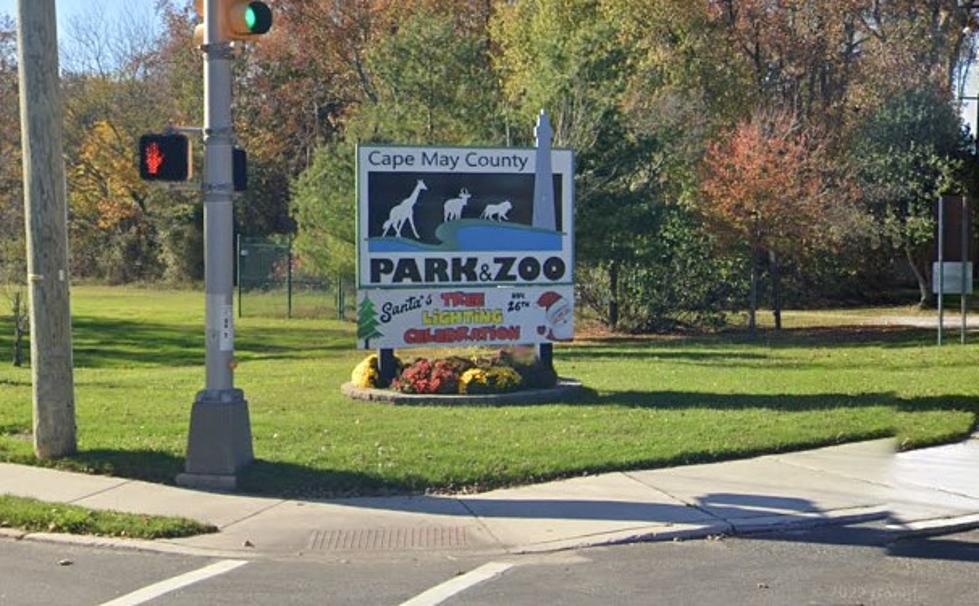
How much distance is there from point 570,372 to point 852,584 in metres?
11.5

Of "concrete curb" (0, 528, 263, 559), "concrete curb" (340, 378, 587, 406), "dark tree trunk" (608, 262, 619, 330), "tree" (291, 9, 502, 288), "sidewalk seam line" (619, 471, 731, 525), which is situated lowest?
"concrete curb" (0, 528, 263, 559)

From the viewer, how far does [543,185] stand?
15484 mm

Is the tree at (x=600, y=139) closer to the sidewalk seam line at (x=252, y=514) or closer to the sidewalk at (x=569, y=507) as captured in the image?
the sidewalk at (x=569, y=507)

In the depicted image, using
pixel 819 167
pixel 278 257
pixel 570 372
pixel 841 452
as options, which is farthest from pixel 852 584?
pixel 278 257

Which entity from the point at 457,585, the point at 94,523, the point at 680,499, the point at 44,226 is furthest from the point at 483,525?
the point at 44,226

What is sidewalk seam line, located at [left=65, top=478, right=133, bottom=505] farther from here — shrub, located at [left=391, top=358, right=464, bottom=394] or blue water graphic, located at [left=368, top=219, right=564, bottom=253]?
blue water graphic, located at [left=368, top=219, right=564, bottom=253]

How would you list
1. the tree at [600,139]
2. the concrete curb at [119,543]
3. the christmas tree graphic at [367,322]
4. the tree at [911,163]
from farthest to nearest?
the tree at [911,163] < the tree at [600,139] < the christmas tree graphic at [367,322] < the concrete curb at [119,543]

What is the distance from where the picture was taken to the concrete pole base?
9.73 m

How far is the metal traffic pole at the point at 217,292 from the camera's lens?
9.74 metres

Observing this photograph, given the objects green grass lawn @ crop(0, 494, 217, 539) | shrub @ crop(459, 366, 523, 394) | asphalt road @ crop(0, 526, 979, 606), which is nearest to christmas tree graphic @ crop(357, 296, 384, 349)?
shrub @ crop(459, 366, 523, 394)

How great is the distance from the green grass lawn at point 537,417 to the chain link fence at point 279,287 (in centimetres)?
1503

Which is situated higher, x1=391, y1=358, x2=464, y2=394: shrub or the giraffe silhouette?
the giraffe silhouette

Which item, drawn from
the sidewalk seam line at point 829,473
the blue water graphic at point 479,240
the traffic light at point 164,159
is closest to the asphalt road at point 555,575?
the sidewalk seam line at point 829,473

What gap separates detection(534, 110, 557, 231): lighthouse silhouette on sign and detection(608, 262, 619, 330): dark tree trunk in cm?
1363
